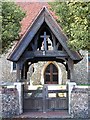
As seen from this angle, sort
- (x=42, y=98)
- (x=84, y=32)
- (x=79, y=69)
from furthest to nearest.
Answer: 1. (x=79, y=69)
2. (x=42, y=98)
3. (x=84, y=32)

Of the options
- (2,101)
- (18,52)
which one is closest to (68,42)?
(18,52)

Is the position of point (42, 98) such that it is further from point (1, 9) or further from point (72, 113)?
point (1, 9)

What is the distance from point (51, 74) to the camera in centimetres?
2350

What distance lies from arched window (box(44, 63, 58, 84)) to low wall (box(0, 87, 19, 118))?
13148mm

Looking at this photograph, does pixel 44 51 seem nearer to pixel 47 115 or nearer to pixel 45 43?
pixel 45 43

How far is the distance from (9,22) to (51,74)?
44.9 feet

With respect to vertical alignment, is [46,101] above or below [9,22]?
below

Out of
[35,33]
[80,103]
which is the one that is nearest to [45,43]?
[35,33]

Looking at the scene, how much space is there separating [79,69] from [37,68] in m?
3.39

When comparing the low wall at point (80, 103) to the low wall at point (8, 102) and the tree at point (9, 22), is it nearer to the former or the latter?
the low wall at point (8, 102)

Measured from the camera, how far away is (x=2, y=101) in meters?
10.2

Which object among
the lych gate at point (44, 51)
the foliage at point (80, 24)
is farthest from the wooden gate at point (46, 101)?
the foliage at point (80, 24)

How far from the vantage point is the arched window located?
23.4m

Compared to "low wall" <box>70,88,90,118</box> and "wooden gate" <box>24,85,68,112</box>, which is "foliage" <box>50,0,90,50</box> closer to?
"low wall" <box>70,88,90,118</box>
